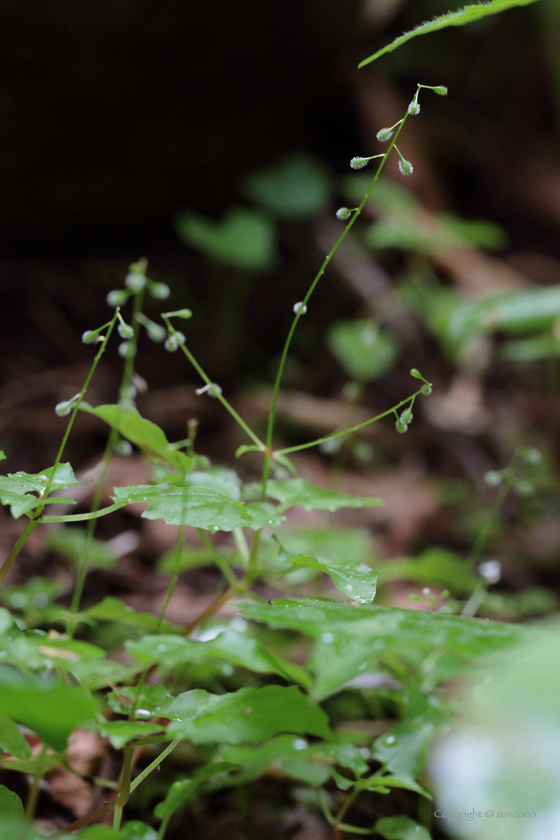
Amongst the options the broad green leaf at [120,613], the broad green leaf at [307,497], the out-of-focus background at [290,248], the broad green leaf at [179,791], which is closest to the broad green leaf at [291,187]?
the out-of-focus background at [290,248]

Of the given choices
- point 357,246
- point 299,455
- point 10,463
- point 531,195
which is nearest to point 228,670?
point 10,463

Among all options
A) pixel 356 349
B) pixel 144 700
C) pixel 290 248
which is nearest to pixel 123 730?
pixel 144 700

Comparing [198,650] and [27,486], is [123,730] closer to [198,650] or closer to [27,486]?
[198,650]

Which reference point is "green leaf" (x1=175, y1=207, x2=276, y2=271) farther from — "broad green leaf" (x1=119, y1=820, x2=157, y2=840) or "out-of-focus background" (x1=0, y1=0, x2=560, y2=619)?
"broad green leaf" (x1=119, y1=820, x2=157, y2=840)

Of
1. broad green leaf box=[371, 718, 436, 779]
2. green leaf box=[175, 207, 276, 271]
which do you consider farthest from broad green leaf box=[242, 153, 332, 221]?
broad green leaf box=[371, 718, 436, 779]

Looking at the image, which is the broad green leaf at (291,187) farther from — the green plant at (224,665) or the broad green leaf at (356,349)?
the green plant at (224,665)

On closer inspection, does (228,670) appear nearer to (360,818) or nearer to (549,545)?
(360,818)
